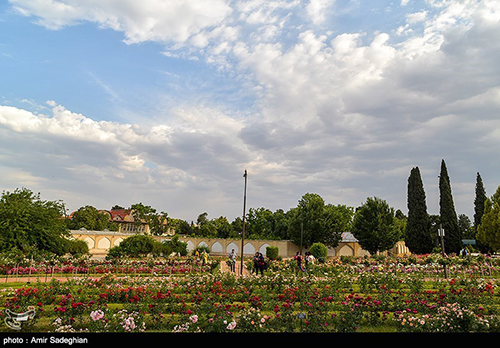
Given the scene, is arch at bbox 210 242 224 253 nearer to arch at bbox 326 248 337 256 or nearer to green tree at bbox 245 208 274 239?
green tree at bbox 245 208 274 239

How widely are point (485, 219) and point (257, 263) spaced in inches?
1150

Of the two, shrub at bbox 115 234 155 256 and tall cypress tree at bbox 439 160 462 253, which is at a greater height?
tall cypress tree at bbox 439 160 462 253

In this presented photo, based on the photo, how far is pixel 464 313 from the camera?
6504mm

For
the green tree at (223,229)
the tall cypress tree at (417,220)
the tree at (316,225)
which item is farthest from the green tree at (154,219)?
the tall cypress tree at (417,220)

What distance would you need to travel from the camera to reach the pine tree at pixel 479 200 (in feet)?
150

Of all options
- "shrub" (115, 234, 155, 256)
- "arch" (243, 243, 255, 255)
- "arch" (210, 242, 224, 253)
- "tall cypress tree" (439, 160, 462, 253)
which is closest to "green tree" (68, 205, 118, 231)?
"arch" (210, 242, 224, 253)

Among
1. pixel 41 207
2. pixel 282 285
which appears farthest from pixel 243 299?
pixel 41 207

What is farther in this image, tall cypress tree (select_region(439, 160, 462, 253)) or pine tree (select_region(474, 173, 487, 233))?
pine tree (select_region(474, 173, 487, 233))

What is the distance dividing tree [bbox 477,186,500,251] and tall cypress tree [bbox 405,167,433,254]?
536 cm

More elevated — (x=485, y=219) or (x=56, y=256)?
(x=485, y=219)

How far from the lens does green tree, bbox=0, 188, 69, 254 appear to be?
16.1 metres
